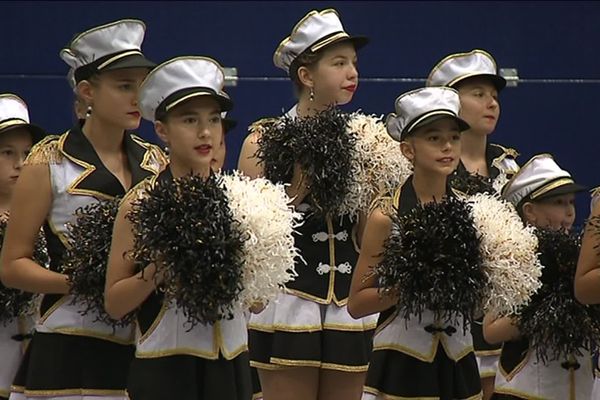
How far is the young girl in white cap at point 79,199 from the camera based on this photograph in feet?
Result: 14.9

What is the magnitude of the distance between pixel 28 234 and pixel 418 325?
1299 mm

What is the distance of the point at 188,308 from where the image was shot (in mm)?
4020

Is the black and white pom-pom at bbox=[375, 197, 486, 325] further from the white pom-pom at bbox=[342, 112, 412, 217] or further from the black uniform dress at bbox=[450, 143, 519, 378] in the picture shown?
the black uniform dress at bbox=[450, 143, 519, 378]

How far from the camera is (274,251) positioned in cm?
407

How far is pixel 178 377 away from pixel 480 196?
127 cm

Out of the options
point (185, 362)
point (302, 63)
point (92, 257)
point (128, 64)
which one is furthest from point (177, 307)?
point (302, 63)

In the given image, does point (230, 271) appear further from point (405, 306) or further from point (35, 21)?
point (35, 21)

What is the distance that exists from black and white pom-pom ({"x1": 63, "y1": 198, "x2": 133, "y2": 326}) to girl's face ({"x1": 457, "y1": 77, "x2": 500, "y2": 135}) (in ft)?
7.28

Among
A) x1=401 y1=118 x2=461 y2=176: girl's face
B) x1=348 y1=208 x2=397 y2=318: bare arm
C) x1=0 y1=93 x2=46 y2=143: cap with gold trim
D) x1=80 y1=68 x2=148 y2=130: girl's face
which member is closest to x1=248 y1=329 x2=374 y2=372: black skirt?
x1=348 y1=208 x2=397 y2=318: bare arm

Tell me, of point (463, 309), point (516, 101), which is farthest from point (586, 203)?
point (463, 309)

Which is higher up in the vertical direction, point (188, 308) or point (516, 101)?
point (516, 101)

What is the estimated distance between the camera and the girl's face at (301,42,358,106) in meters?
5.71

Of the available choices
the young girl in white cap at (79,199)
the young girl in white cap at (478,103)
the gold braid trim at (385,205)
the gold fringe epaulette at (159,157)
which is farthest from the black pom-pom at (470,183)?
the young girl in white cap at (79,199)

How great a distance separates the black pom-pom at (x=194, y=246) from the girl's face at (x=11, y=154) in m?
1.57
